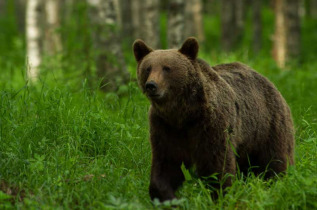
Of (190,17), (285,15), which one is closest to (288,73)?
(285,15)

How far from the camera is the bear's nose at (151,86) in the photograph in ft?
13.3

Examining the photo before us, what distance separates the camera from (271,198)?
157 inches

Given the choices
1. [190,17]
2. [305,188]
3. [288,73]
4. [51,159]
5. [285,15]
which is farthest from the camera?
[190,17]

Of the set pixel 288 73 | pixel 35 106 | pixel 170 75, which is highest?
pixel 170 75

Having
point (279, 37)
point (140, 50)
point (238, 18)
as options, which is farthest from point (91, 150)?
point (238, 18)

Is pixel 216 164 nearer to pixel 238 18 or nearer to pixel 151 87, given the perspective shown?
pixel 151 87

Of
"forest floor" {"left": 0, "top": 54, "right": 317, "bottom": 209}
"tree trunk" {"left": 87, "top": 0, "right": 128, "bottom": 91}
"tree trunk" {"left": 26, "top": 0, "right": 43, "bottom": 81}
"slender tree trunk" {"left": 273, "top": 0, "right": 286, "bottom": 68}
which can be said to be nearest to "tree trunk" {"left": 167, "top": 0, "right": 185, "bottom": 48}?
"tree trunk" {"left": 87, "top": 0, "right": 128, "bottom": 91}

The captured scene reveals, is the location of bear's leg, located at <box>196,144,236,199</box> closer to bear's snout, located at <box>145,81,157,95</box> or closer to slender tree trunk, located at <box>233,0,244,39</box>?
bear's snout, located at <box>145,81,157,95</box>

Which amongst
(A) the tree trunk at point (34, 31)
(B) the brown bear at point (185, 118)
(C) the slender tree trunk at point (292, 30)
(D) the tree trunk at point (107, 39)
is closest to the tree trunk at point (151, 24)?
(A) the tree trunk at point (34, 31)

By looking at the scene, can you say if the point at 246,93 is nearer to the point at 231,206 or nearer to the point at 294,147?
the point at 294,147

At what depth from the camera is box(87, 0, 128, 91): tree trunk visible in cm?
830

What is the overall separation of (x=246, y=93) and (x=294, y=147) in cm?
83

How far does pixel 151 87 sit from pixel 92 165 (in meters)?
1.08

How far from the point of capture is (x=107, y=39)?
28.6 feet
